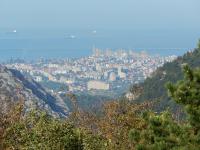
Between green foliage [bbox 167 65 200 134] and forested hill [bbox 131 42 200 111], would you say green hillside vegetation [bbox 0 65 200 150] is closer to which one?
green foliage [bbox 167 65 200 134]

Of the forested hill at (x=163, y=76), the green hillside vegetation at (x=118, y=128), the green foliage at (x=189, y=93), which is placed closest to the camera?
the green foliage at (x=189, y=93)

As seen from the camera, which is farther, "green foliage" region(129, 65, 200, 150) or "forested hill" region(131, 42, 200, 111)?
"forested hill" region(131, 42, 200, 111)

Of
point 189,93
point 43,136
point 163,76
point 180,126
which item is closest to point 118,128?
point 43,136

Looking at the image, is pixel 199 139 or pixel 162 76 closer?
pixel 199 139

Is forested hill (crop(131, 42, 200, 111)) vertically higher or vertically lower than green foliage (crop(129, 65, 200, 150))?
lower

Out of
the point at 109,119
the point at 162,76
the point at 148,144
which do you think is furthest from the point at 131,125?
the point at 162,76

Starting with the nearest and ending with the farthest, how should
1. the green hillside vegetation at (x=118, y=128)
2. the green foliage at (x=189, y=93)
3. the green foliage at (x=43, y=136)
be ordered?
the green foliage at (x=189, y=93) → the green hillside vegetation at (x=118, y=128) → the green foliage at (x=43, y=136)

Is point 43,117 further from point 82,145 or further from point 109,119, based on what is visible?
point 109,119

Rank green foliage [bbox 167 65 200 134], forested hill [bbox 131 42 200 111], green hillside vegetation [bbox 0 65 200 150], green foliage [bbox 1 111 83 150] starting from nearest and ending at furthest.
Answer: green foliage [bbox 167 65 200 134] < green hillside vegetation [bbox 0 65 200 150] < green foliage [bbox 1 111 83 150] < forested hill [bbox 131 42 200 111]

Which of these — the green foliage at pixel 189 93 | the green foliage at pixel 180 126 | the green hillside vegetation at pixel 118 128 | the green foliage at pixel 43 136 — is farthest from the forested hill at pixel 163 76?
the green foliage at pixel 189 93

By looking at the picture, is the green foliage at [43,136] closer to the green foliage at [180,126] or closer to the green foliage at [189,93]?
the green foliage at [180,126]

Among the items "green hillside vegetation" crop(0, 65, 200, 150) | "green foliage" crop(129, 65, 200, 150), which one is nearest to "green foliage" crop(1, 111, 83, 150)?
"green hillside vegetation" crop(0, 65, 200, 150)
